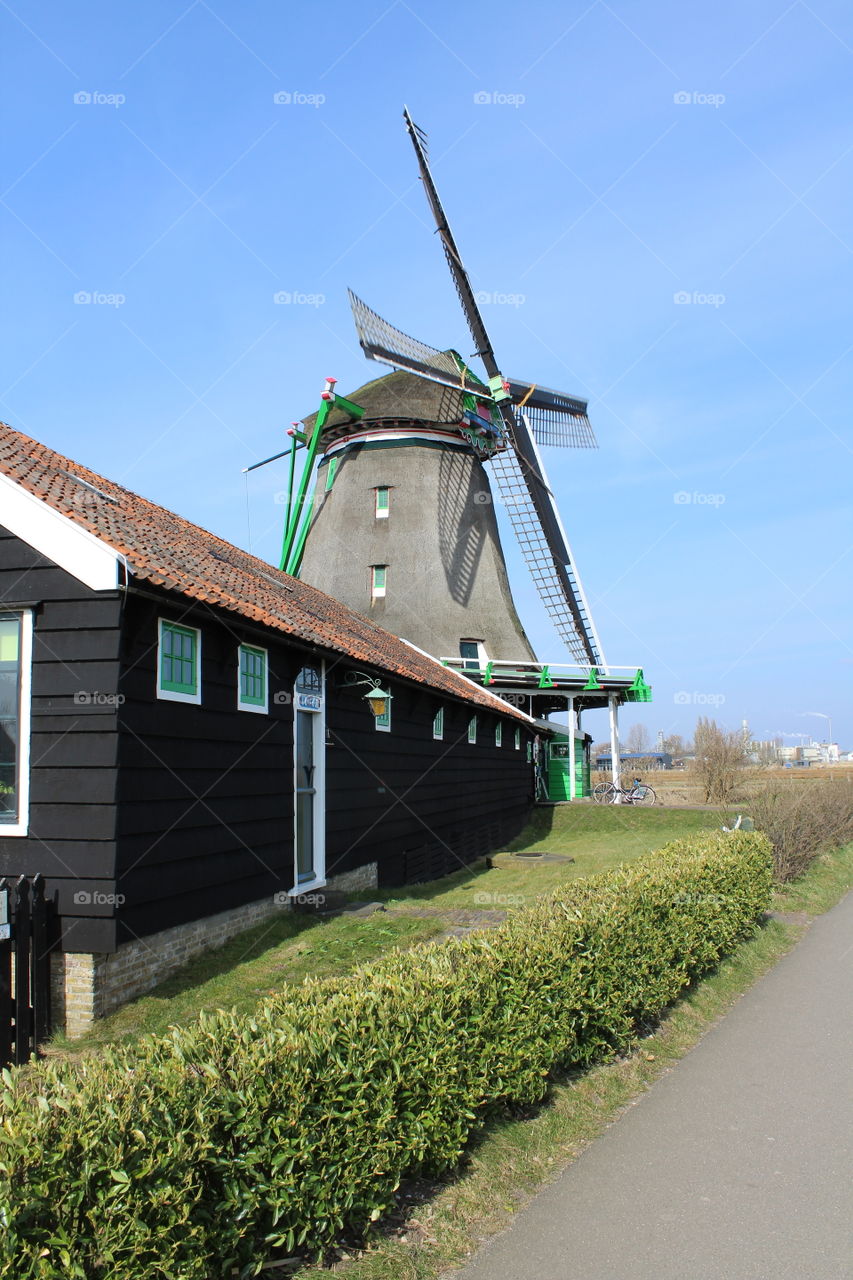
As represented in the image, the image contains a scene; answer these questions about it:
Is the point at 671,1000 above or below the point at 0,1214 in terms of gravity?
below

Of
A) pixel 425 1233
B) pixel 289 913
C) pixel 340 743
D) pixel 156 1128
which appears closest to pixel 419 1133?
pixel 425 1233

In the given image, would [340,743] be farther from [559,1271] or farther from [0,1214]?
[0,1214]

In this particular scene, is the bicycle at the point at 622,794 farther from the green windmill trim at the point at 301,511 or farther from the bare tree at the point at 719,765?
the green windmill trim at the point at 301,511

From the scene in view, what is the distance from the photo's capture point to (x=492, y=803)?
22953 mm

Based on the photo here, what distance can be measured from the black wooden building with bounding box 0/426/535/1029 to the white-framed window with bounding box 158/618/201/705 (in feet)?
0.06

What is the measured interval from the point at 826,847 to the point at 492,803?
7.66m

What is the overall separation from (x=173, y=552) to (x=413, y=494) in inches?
735

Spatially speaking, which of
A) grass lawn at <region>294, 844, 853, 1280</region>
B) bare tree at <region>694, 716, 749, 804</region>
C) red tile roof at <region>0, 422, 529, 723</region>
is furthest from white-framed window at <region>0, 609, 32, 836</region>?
bare tree at <region>694, 716, 749, 804</region>

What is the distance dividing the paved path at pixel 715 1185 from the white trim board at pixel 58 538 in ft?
17.6

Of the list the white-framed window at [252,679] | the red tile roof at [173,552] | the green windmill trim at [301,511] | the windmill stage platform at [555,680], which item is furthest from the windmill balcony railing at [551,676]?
the white-framed window at [252,679]

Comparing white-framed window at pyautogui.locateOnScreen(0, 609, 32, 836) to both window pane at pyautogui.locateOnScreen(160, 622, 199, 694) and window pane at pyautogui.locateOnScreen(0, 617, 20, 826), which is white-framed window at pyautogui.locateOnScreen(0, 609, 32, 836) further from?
window pane at pyautogui.locateOnScreen(160, 622, 199, 694)

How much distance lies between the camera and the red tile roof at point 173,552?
8359 millimetres

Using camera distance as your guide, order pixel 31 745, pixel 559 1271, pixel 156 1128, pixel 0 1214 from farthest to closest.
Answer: pixel 31 745
pixel 559 1271
pixel 156 1128
pixel 0 1214

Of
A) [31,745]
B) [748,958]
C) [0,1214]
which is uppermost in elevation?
[31,745]
